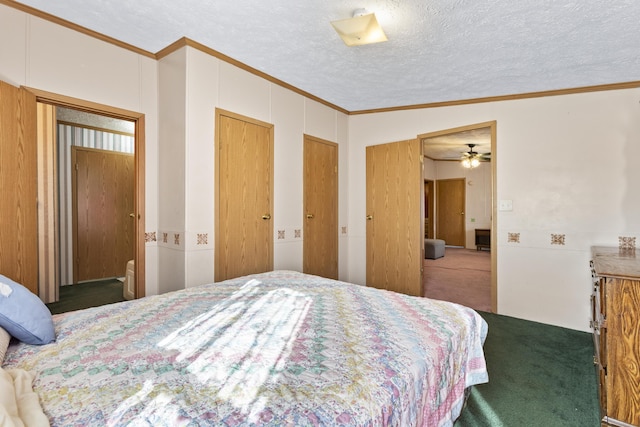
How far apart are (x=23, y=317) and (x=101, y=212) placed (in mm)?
4240

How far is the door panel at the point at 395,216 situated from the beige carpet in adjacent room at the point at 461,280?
0.56m

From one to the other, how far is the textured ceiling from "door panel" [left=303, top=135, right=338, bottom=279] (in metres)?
0.94

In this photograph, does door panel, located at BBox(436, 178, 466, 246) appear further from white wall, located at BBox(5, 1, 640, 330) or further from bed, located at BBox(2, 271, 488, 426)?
bed, located at BBox(2, 271, 488, 426)

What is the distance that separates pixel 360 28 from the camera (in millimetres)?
2191

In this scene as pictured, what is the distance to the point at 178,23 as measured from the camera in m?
2.37

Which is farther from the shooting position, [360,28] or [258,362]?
[360,28]

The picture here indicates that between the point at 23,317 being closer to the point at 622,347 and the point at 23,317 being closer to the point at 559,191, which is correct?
the point at 622,347

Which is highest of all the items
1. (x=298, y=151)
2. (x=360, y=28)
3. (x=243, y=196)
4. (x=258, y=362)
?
(x=360, y=28)

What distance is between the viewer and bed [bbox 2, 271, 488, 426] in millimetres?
805

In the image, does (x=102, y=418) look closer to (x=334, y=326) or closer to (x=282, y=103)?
(x=334, y=326)

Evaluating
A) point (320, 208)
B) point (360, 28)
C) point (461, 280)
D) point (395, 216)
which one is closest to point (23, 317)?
point (360, 28)

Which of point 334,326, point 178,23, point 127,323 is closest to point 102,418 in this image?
point 127,323

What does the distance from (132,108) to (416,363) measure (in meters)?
2.96

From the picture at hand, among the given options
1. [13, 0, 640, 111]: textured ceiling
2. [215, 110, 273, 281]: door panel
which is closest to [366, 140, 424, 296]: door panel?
[13, 0, 640, 111]: textured ceiling
